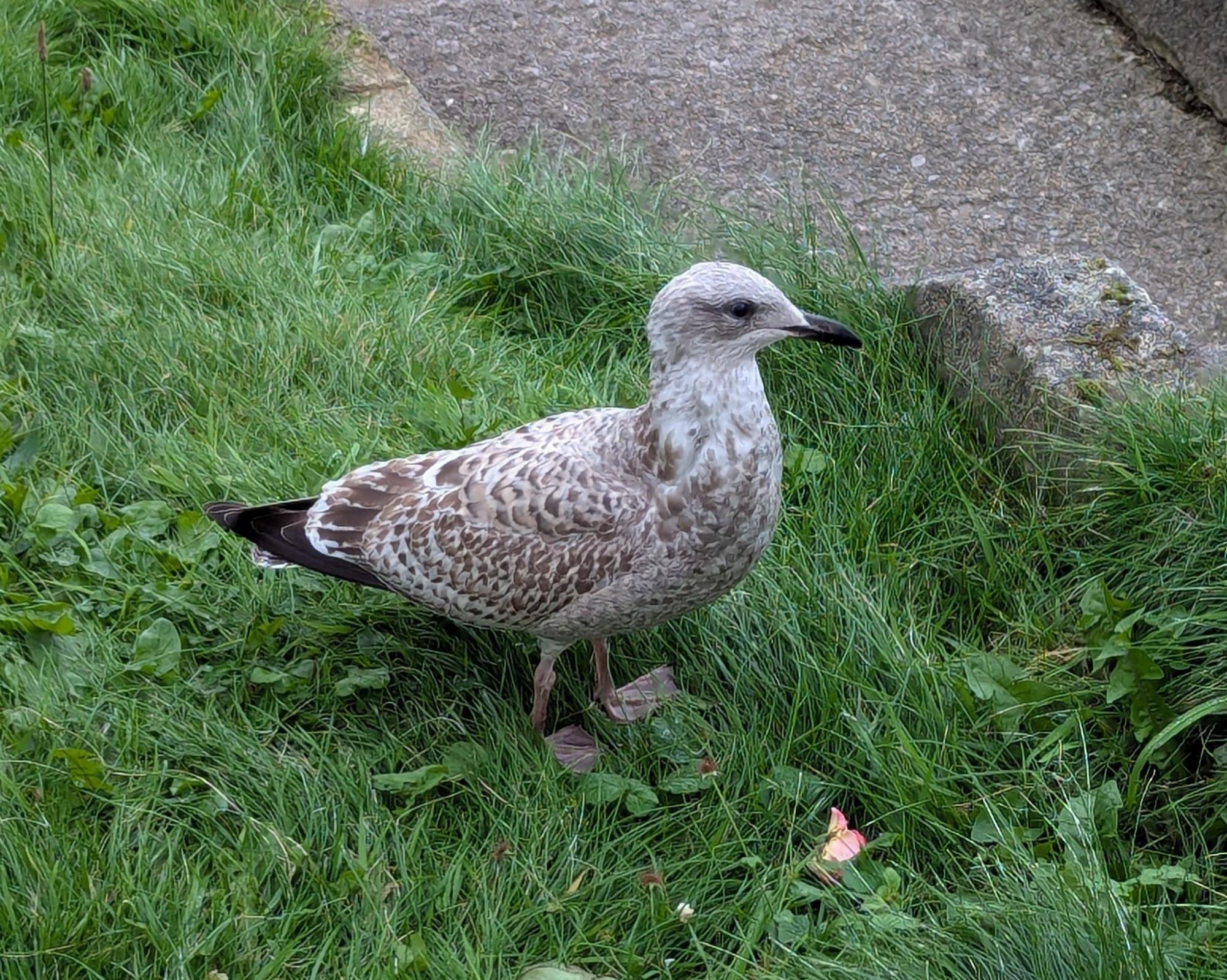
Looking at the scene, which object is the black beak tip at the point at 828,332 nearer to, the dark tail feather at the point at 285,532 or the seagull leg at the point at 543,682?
the seagull leg at the point at 543,682

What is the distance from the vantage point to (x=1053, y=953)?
9.11 feet

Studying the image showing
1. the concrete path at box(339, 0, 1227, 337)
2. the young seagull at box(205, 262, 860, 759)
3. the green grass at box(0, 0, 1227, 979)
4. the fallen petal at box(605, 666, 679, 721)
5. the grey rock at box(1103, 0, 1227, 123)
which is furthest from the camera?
the grey rock at box(1103, 0, 1227, 123)

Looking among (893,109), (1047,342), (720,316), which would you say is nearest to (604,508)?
(720,316)

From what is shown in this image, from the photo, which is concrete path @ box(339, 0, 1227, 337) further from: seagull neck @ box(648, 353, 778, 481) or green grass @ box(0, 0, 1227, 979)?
seagull neck @ box(648, 353, 778, 481)

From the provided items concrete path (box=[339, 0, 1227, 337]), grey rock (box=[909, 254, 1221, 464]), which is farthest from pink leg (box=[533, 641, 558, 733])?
concrete path (box=[339, 0, 1227, 337])

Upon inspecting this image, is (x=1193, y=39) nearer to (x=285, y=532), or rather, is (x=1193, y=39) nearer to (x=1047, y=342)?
(x=1047, y=342)

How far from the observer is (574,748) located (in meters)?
3.68

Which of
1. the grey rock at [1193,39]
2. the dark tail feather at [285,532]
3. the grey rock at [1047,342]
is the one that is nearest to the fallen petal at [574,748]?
the dark tail feather at [285,532]

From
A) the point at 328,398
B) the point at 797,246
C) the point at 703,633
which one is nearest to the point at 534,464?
the point at 703,633

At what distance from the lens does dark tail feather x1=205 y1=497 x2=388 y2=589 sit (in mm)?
3586

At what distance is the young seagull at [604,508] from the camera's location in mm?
3264

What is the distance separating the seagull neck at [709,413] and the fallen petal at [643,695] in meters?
0.69

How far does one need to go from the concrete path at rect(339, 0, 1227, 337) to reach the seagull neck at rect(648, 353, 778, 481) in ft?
6.90

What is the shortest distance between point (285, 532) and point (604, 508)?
860 millimetres
